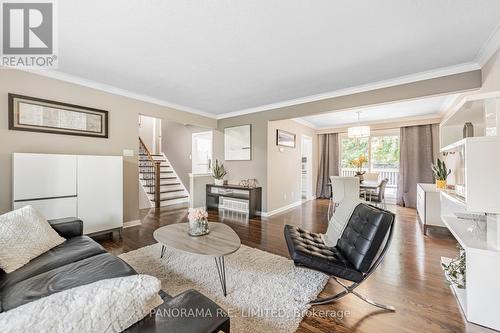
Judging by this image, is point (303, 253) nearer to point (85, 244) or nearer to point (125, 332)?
point (125, 332)

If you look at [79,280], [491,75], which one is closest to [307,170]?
[491,75]

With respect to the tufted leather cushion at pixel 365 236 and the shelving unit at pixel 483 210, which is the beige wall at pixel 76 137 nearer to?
the tufted leather cushion at pixel 365 236

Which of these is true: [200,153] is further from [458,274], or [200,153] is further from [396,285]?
[458,274]

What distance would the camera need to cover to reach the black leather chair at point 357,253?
168cm

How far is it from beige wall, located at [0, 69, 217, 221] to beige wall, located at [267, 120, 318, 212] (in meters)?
2.28

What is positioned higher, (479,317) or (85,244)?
(85,244)

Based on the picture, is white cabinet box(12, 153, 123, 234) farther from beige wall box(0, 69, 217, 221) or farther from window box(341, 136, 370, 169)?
window box(341, 136, 370, 169)

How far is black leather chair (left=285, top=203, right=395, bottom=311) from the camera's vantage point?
168 centimetres

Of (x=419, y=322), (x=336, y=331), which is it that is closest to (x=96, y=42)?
(x=336, y=331)

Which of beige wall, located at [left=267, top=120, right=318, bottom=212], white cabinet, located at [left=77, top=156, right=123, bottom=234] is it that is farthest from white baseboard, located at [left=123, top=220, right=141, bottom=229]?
beige wall, located at [left=267, top=120, right=318, bottom=212]

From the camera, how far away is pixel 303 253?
1759 millimetres

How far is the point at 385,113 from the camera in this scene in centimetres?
523

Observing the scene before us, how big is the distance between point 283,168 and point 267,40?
356 cm

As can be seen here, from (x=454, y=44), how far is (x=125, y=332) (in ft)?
11.6
